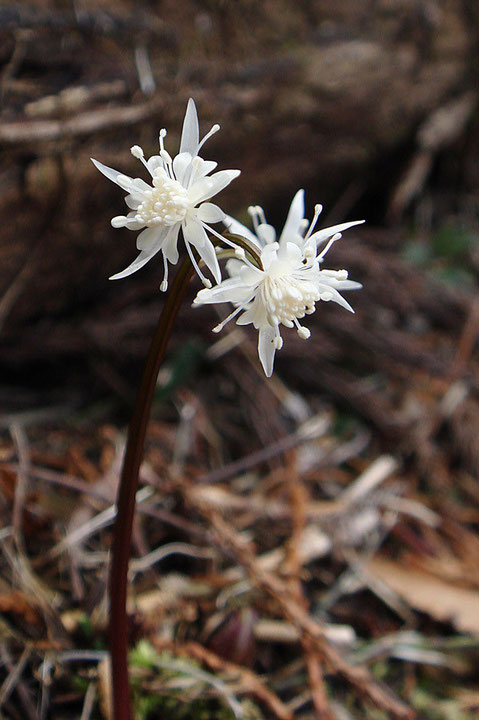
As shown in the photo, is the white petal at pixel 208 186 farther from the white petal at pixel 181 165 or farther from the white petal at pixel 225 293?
the white petal at pixel 225 293

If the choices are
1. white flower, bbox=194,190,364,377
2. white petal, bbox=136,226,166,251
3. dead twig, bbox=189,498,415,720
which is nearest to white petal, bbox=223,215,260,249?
white flower, bbox=194,190,364,377

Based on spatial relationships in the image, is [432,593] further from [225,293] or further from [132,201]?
[132,201]

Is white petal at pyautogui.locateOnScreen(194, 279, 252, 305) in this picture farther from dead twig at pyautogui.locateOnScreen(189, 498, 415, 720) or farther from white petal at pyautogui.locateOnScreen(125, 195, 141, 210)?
dead twig at pyautogui.locateOnScreen(189, 498, 415, 720)

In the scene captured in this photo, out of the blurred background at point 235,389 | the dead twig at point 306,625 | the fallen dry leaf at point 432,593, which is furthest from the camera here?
the fallen dry leaf at point 432,593

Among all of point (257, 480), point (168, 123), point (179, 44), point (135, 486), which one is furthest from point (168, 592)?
point (179, 44)

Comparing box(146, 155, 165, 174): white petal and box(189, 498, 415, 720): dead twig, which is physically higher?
box(146, 155, 165, 174): white petal

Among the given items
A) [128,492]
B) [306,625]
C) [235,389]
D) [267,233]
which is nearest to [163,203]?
[267,233]

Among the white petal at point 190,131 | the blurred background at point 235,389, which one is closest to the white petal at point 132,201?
the white petal at point 190,131
